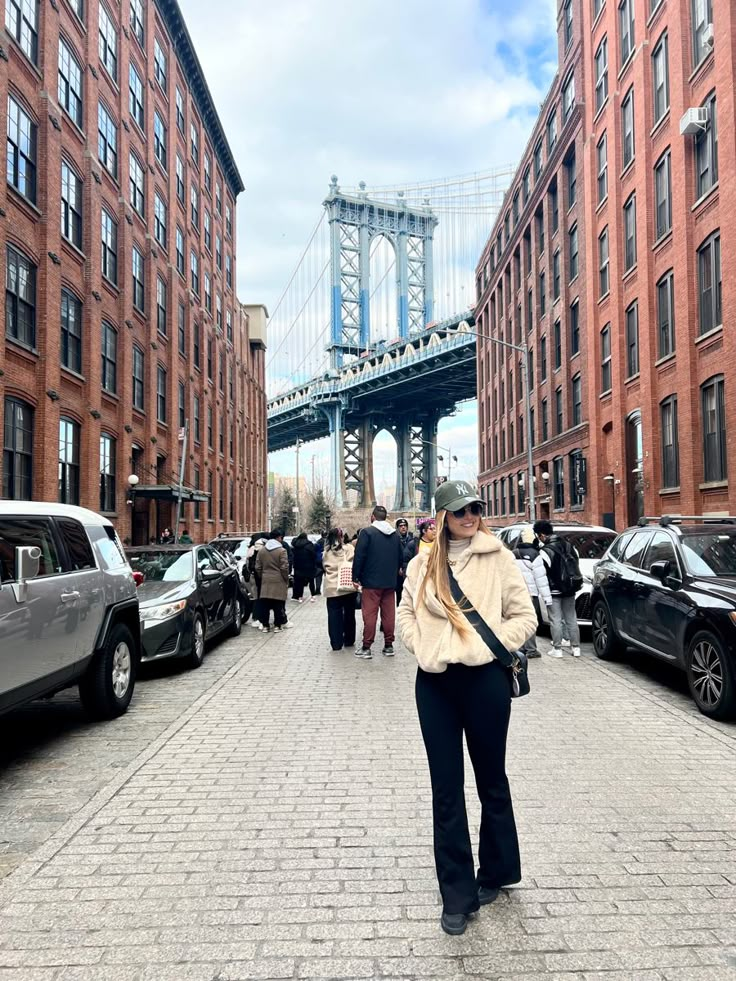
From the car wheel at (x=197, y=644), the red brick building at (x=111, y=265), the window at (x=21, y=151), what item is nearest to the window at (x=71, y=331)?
the red brick building at (x=111, y=265)

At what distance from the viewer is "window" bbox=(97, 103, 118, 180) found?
924 inches

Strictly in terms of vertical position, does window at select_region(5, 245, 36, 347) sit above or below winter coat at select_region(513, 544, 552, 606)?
above

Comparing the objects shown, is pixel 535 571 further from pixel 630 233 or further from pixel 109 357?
pixel 630 233

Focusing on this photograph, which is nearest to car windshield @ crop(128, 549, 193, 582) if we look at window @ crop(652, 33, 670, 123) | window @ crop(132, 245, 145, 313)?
window @ crop(132, 245, 145, 313)

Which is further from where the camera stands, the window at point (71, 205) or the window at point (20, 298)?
the window at point (71, 205)

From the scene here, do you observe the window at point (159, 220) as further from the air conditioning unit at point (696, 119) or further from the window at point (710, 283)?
the window at point (710, 283)

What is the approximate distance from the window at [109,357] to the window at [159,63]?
12.5 m

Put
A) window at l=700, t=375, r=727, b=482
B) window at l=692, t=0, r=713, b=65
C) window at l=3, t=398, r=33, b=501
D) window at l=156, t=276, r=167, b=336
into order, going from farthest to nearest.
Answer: window at l=156, t=276, r=167, b=336 → window at l=692, t=0, r=713, b=65 → window at l=700, t=375, r=727, b=482 → window at l=3, t=398, r=33, b=501

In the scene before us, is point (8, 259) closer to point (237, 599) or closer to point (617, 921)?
point (237, 599)

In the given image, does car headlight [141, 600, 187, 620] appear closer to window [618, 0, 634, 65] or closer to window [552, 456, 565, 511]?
window [618, 0, 634, 65]

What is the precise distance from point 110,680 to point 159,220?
2711 centimetres

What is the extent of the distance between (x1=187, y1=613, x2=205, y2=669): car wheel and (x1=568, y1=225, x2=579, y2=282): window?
27443mm

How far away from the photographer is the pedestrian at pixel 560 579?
31.4 feet

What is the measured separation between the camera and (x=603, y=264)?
1131 inches
